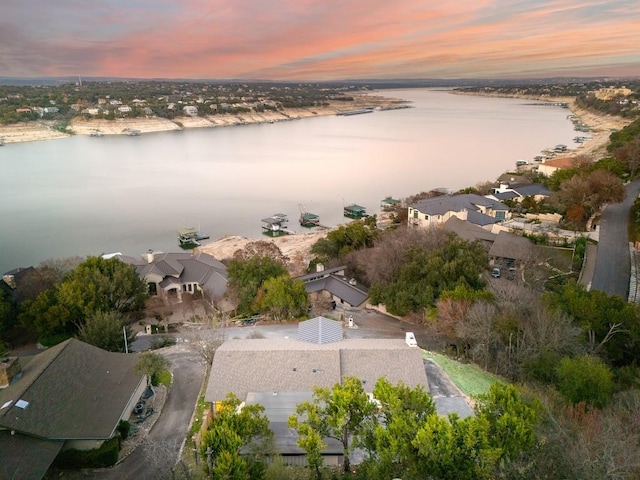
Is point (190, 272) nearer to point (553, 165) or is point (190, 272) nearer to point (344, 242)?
point (344, 242)

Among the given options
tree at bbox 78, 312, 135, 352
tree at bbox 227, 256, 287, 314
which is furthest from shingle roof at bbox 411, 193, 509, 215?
tree at bbox 78, 312, 135, 352

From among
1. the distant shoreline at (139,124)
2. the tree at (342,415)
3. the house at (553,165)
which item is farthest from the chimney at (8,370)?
the distant shoreline at (139,124)

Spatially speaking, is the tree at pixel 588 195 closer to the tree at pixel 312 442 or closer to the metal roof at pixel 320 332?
the metal roof at pixel 320 332

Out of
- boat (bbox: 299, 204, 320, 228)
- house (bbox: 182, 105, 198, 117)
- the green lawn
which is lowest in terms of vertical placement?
boat (bbox: 299, 204, 320, 228)

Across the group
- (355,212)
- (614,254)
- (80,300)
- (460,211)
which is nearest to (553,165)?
(460,211)

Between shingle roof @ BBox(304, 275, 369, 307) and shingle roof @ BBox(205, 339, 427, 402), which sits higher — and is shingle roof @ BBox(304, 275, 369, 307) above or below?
below

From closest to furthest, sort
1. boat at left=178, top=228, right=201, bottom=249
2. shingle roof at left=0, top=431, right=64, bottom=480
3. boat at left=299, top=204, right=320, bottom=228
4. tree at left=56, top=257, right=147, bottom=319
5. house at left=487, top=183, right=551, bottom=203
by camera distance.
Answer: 1. shingle roof at left=0, top=431, right=64, bottom=480
2. tree at left=56, top=257, right=147, bottom=319
3. boat at left=178, top=228, right=201, bottom=249
4. house at left=487, top=183, right=551, bottom=203
5. boat at left=299, top=204, right=320, bottom=228

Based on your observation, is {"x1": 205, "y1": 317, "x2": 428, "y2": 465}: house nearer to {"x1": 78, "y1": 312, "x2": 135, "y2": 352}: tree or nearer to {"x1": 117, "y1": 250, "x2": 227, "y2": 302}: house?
{"x1": 78, "y1": 312, "x2": 135, "y2": 352}: tree

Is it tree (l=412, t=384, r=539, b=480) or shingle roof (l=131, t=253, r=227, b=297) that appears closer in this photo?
tree (l=412, t=384, r=539, b=480)
